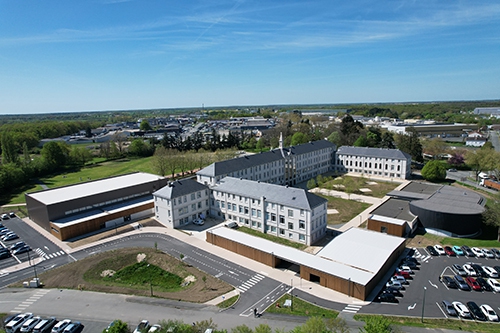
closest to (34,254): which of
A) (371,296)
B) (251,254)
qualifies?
(251,254)

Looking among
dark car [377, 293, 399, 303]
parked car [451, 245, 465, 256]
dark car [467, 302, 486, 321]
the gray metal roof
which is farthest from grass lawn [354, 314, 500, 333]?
the gray metal roof

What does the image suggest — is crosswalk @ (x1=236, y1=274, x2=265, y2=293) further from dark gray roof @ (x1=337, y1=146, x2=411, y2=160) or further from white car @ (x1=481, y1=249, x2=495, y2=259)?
dark gray roof @ (x1=337, y1=146, x2=411, y2=160)

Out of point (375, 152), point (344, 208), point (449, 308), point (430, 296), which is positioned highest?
point (375, 152)

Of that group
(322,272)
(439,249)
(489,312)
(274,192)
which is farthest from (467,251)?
(274,192)

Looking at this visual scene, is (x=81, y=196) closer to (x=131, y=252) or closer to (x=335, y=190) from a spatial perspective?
(x=131, y=252)

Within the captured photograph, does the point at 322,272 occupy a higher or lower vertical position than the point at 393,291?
higher

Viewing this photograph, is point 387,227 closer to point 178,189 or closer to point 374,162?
point 178,189
